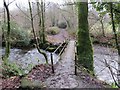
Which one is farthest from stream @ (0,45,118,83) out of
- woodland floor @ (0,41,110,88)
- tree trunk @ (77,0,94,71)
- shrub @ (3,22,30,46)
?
shrub @ (3,22,30,46)

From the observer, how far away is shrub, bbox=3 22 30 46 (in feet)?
58.2

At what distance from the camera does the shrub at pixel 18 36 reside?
1775cm

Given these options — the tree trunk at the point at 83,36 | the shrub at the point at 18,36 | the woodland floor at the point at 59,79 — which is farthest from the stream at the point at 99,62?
the shrub at the point at 18,36

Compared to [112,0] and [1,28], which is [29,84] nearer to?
[112,0]

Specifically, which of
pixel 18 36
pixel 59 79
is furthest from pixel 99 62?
Answer: pixel 18 36

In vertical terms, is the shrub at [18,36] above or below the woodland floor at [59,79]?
above

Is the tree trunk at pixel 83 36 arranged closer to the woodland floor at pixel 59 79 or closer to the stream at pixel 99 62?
the stream at pixel 99 62

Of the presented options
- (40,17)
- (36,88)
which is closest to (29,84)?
(36,88)

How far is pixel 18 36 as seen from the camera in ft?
59.1

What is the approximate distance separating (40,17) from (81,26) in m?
9.72

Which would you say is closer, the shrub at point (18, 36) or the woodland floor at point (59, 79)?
the woodland floor at point (59, 79)

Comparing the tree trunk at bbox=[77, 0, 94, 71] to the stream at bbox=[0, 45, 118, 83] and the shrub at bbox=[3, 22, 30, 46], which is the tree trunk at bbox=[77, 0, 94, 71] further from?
the shrub at bbox=[3, 22, 30, 46]

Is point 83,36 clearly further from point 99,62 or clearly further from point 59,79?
point 99,62

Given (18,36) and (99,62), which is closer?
(99,62)
